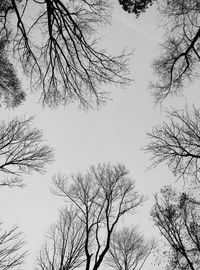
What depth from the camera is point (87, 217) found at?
14.7 meters

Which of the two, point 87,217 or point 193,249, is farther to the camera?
point 87,217

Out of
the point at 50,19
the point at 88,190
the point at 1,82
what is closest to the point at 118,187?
the point at 88,190

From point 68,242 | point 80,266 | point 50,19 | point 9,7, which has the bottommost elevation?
point 80,266

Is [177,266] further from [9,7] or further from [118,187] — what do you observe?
[9,7]

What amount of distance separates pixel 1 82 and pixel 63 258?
10442 millimetres

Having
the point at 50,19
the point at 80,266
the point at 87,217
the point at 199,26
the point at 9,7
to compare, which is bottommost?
the point at 80,266

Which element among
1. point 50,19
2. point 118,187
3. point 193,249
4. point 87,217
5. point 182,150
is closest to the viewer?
point 50,19

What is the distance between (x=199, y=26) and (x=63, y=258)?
13.1 m

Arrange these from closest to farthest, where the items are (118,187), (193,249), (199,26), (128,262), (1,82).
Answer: (199,26) < (1,82) < (193,249) < (118,187) < (128,262)

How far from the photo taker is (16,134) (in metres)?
9.09

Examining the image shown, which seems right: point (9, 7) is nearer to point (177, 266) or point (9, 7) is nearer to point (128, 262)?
point (177, 266)

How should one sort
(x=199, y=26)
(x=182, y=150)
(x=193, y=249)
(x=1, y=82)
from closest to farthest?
(x=199, y=26) < (x=1, y=82) < (x=182, y=150) < (x=193, y=249)

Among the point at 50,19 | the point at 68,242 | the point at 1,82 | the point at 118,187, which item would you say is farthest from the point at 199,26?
the point at 68,242

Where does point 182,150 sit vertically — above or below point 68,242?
above
